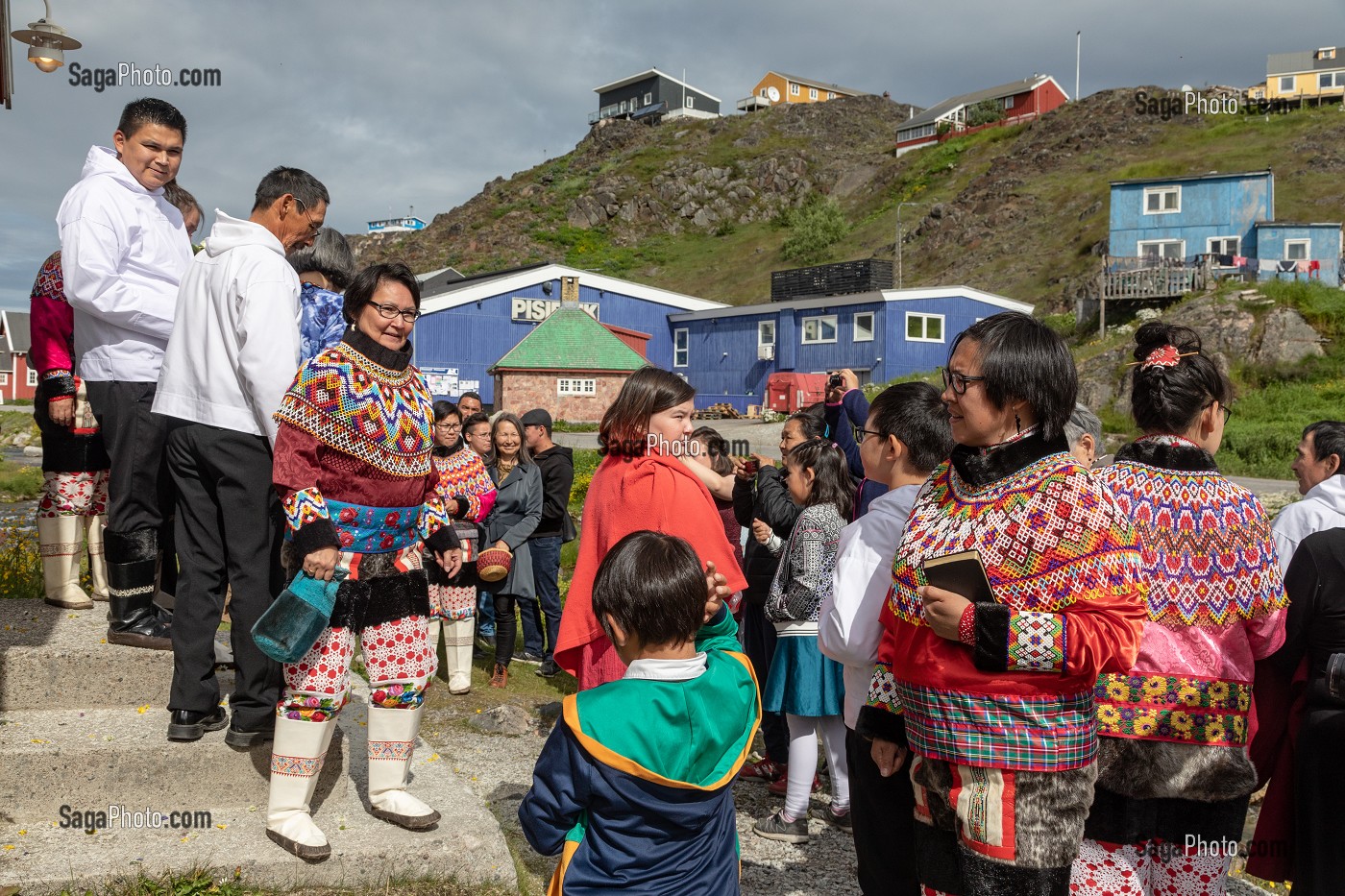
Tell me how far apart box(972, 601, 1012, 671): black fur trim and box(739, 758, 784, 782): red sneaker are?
11.9ft

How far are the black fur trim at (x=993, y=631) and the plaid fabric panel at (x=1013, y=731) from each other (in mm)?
137

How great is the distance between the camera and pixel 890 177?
281ft

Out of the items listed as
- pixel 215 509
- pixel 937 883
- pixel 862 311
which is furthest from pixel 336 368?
pixel 862 311

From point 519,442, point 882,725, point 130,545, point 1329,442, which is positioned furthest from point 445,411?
point 1329,442

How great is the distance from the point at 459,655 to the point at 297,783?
11.5 ft

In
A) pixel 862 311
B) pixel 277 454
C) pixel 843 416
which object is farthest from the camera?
pixel 862 311

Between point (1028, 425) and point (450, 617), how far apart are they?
524 centimetres

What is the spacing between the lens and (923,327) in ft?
124

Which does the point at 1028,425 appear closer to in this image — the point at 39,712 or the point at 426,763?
the point at 426,763

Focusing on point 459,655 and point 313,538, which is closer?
point 313,538

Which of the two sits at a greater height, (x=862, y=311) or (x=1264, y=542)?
(x=862, y=311)

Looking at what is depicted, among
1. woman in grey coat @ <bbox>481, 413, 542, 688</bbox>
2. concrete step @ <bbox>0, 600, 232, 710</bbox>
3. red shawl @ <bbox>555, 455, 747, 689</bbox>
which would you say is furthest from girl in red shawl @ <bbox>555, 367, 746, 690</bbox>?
woman in grey coat @ <bbox>481, 413, 542, 688</bbox>

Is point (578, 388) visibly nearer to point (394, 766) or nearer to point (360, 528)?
point (394, 766)

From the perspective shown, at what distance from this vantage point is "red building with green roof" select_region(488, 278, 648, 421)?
3556cm
